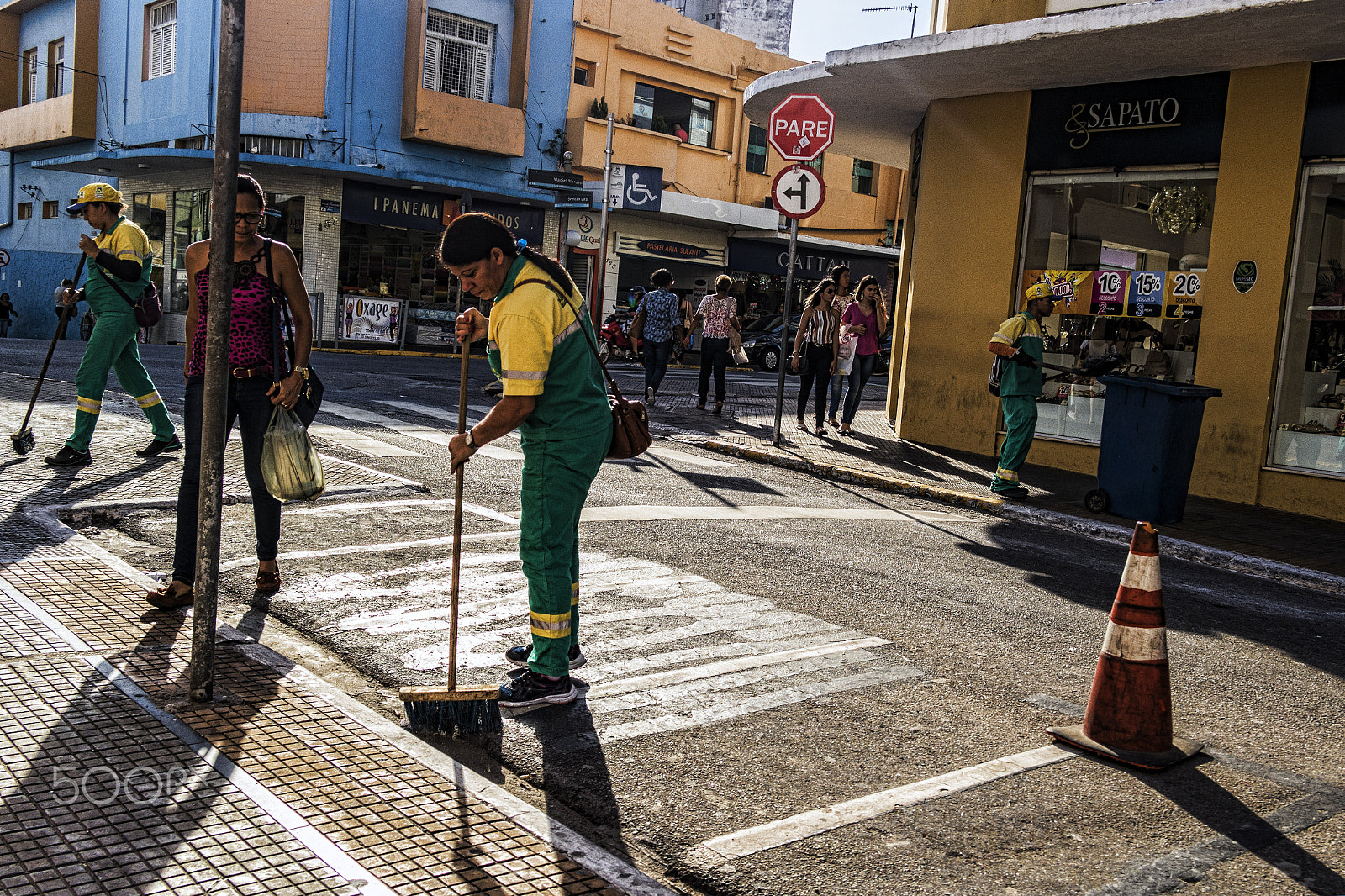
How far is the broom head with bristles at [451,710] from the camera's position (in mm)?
3943

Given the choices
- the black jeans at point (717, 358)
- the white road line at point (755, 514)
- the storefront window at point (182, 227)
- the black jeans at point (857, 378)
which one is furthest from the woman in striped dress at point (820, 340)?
the storefront window at point (182, 227)

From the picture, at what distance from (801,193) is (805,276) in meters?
25.2

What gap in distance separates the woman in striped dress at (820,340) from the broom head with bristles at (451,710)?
9.89m

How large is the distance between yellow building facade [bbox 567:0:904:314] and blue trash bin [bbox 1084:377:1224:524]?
20606 millimetres

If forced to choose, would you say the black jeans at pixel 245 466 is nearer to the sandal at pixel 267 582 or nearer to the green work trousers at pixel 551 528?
the sandal at pixel 267 582

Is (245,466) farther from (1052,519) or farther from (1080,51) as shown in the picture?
(1080,51)

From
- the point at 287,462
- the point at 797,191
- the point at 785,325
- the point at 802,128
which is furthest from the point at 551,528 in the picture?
the point at 802,128

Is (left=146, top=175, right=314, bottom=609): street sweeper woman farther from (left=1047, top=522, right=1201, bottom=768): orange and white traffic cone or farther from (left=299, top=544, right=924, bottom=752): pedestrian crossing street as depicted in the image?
(left=1047, top=522, right=1201, bottom=768): orange and white traffic cone

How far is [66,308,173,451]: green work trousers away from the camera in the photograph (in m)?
8.11

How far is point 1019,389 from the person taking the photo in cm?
961

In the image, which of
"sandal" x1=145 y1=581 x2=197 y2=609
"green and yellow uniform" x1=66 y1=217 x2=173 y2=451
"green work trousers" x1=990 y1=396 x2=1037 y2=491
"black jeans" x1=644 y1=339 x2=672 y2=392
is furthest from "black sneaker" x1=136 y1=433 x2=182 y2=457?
"black jeans" x1=644 y1=339 x2=672 y2=392

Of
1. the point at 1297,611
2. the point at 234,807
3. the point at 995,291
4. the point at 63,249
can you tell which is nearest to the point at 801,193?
the point at 995,291

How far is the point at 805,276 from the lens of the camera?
36.6 meters

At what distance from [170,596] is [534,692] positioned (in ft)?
6.04
